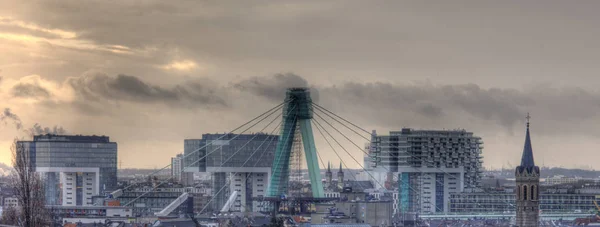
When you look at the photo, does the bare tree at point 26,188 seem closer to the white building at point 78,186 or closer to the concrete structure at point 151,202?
the concrete structure at point 151,202

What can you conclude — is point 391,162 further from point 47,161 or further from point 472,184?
point 47,161

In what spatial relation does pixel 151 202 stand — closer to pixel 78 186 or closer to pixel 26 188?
pixel 78 186

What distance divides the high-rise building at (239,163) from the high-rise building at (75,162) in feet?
40.3

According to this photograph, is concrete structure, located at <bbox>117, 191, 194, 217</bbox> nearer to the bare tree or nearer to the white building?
the white building

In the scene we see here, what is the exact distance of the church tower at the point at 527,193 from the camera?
88.3 m

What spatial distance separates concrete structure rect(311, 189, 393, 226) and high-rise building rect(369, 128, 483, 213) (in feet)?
101

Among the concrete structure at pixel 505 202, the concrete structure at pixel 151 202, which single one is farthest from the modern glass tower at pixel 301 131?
the concrete structure at pixel 505 202

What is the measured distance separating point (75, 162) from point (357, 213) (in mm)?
56991

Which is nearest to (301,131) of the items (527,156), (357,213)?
(357,213)

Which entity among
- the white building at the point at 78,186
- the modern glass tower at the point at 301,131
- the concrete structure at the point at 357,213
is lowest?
the concrete structure at the point at 357,213

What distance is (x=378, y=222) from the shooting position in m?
101

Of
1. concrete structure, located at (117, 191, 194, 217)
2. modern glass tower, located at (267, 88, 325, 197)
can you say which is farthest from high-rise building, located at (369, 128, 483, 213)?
modern glass tower, located at (267, 88, 325, 197)

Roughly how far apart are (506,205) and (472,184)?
17796 mm

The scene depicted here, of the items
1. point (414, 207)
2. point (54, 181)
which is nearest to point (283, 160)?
point (414, 207)
